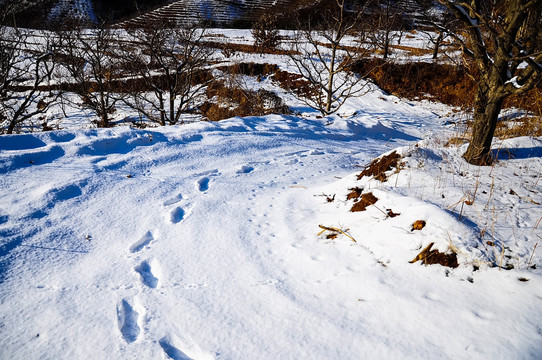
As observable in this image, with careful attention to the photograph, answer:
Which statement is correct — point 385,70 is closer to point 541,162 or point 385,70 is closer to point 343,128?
point 343,128

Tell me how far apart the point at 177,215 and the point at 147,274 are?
710 mm

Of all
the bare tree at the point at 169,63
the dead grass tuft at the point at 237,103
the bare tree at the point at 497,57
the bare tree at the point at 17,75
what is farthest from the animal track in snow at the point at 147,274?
the dead grass tuft at the point at 237,103

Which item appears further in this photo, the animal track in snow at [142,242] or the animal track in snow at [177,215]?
the animal track in snow at [177,215]

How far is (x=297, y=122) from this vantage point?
18.7ft

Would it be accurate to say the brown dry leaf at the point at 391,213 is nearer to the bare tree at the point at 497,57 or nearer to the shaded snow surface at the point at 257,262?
the shaded snow surface at the point at 257,262

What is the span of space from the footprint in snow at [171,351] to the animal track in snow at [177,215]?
110 centimetres

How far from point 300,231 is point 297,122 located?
12.7 feet

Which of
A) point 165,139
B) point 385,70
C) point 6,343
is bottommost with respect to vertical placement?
point 6,343

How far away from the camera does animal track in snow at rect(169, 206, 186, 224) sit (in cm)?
229

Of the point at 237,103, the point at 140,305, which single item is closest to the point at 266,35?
the point at 237,103

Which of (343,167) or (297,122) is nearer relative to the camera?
(343,167)

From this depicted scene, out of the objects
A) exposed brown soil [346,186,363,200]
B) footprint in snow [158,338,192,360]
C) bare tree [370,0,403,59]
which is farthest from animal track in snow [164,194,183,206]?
bare tree [370,0,403,59]

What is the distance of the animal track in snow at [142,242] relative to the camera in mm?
1943

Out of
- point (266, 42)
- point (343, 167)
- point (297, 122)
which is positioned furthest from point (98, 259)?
point (266, 42)
